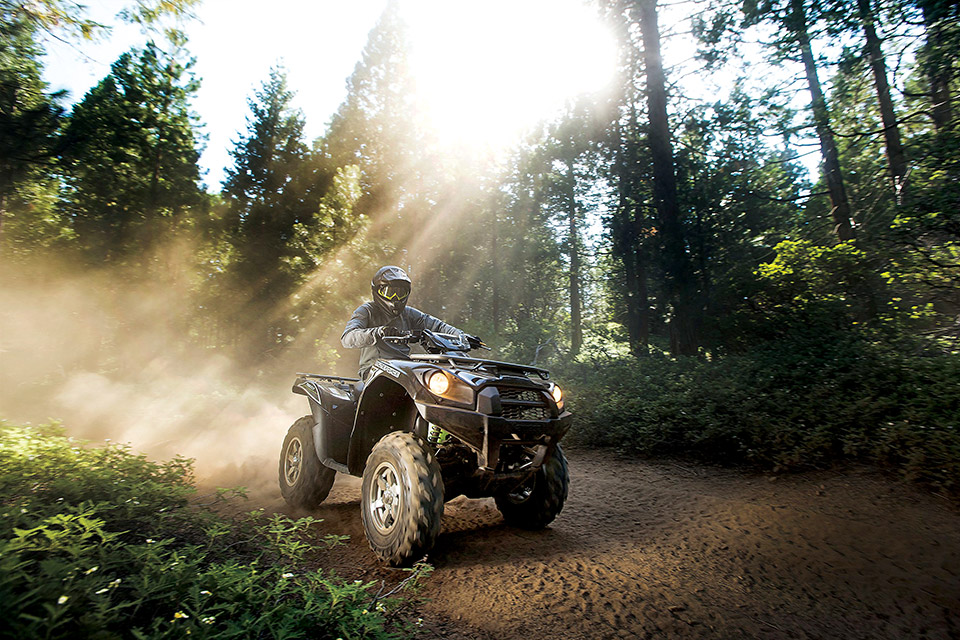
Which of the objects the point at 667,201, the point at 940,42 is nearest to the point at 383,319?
the point at 940,42

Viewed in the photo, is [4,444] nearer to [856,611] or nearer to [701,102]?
[856,611]

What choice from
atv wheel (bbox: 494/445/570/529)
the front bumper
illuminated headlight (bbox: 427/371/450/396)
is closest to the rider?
illuminated headlight (bbox: 427/371/450/396)

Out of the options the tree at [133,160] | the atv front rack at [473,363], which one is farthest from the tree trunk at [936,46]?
the tree at [133,160]

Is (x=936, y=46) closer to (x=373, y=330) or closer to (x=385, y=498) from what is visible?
(x=373, y=330)

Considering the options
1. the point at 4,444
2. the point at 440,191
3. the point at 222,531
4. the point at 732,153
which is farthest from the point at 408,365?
the point at 440,191

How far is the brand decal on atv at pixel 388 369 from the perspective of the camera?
394 centimetres

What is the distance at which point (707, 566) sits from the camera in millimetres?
3863

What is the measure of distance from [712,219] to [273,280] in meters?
16.0

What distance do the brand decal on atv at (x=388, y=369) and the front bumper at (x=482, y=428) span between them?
1.34ft

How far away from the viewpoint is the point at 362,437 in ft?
14.8

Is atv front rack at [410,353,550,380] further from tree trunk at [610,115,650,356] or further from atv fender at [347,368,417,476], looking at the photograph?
tree trunk at [610,115,650,356]

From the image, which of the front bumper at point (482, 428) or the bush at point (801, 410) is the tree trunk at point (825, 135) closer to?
the bush at point (801, 410)

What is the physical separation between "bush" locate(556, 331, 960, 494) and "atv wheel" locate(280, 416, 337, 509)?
18.6 ft

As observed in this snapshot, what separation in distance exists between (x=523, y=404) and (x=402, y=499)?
3.78 ft
